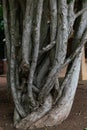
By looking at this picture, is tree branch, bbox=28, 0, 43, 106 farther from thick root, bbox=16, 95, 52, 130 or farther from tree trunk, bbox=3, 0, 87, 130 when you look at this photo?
thick root, bbox=16, 95, 52, 130

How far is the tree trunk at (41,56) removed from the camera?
5.20 metres

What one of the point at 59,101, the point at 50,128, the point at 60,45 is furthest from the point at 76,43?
the point at 50,128

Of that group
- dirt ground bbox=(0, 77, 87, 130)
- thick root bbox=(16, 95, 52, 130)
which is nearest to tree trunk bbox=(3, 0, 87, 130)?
thick root bbox=(16, 95, 52, 130)

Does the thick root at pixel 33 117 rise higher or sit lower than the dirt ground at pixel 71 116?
higher

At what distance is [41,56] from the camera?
563 cm

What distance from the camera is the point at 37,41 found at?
520 centimetres

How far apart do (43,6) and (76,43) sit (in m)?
0.84

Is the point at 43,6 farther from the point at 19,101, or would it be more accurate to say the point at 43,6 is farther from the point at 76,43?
the point at 19,101

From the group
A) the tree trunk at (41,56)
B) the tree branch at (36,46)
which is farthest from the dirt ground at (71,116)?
the tree branch at (36,46)

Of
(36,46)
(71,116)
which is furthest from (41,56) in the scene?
(71,116)

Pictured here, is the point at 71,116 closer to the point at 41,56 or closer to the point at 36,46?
the point at 41,56

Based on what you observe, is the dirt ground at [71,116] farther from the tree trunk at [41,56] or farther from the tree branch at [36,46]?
the tree branch at [36,46]

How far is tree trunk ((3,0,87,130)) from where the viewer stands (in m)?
5.20

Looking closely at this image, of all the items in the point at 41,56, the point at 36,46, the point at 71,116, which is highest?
the point at 36,46
